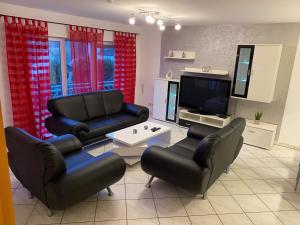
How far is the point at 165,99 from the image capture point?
5488 mm

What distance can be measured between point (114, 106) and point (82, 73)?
956 millimetres

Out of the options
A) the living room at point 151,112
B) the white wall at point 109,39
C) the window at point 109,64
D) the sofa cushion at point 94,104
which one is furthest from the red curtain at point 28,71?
the window at point 109,64

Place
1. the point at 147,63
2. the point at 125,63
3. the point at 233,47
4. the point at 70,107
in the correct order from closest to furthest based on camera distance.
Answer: the point at 70,107 < the point at 233,47 < the point at 125,63 < the point at 147,63

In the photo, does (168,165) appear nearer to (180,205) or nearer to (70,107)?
(180,205)

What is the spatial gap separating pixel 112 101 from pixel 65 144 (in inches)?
83.1

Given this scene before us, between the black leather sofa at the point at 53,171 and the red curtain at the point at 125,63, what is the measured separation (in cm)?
328

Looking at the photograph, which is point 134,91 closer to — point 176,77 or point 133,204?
point 176,77

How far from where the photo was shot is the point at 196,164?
2379 mm

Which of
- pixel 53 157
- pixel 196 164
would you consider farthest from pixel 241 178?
pixel 53 157

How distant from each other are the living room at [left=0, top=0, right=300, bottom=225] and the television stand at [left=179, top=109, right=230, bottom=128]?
Result: 28mm

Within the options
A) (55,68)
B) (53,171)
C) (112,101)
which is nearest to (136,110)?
(112,101)

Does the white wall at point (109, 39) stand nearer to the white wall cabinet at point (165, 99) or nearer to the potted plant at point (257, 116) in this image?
the white wall cabinet at point (165, 99)

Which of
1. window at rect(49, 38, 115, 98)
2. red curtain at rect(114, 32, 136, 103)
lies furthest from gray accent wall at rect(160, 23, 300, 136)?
window at rect(49, 38, 115, 98)

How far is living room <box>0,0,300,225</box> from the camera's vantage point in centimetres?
232
